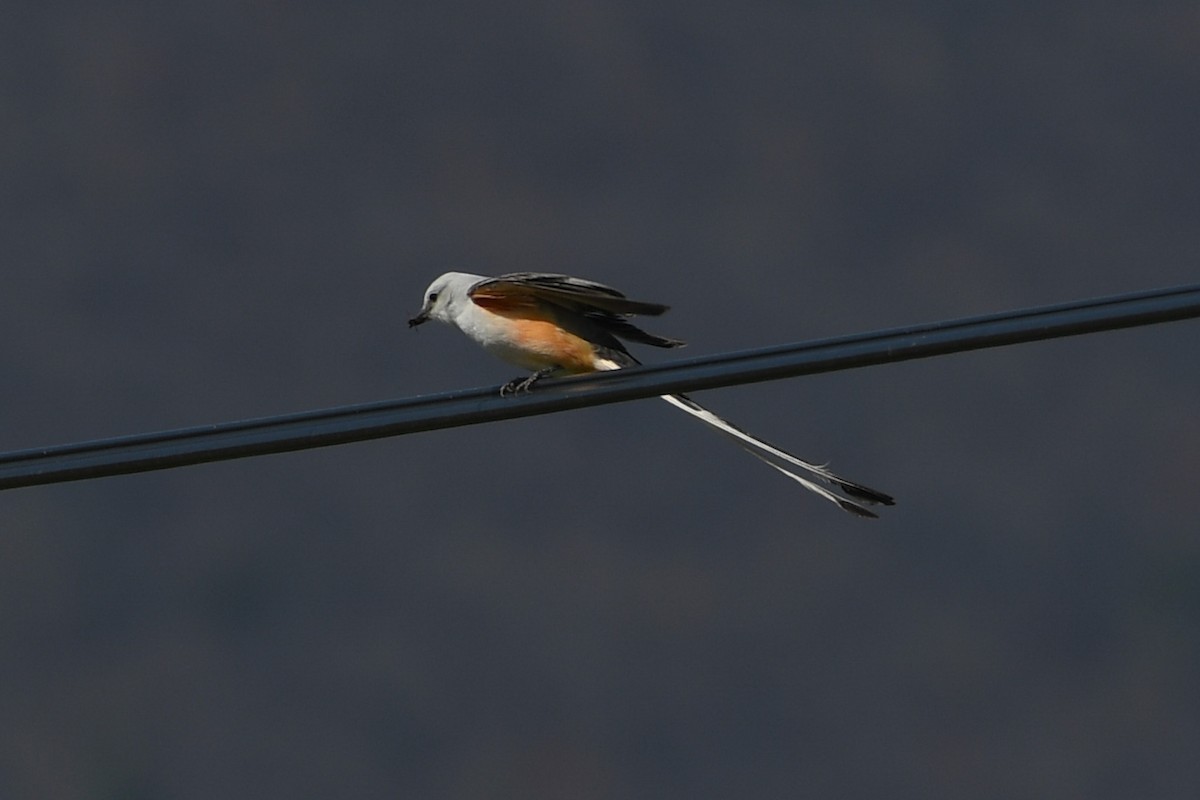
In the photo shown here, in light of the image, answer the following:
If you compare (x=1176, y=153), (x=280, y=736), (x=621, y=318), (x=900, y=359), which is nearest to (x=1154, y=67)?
(x=1176, y=153)

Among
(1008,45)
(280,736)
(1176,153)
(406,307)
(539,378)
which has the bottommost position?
(539,378)

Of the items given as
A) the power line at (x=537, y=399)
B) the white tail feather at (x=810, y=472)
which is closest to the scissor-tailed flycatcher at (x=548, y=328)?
the white tail feather at (x=810, y=472)

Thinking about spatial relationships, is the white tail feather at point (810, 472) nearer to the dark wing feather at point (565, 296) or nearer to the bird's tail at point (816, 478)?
the bird's tail at point (816, 478)

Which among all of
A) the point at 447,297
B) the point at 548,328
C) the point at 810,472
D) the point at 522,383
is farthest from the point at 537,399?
the point at 447,297

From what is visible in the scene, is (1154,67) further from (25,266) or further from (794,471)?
(794,471)

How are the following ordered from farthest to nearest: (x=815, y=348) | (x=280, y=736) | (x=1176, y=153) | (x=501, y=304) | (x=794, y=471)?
(x=1176, y=153), (x=280, y=736), (x=501, y=304), (x=794, y=471), (x=815, y=348)

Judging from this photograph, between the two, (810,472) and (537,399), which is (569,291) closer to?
(810,472)

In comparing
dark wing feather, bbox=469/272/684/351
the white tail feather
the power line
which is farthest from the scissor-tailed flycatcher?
the power line
